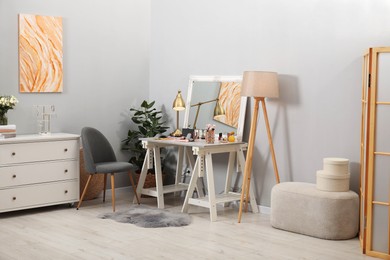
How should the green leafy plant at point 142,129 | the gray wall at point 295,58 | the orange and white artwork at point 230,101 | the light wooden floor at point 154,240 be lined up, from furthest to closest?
1. the green leafy plant at point 142,129
2. the orange and white artwork at point 230,101
3. the gray wall at point 295,58
4. the light wooden floor at point 154,240

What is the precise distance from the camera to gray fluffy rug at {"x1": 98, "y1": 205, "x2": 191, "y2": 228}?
5.46 m

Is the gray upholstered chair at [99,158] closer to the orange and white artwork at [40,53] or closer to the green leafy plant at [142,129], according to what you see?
the green leafy plant at [142,129]

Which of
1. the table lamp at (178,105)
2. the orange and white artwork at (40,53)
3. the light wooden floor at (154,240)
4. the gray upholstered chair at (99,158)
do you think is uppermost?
the orange and white artwork at (40,53)

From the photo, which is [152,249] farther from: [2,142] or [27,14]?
[27,14]

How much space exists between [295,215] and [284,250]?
539 mm

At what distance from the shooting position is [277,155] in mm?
5848

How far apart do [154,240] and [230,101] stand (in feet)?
5.96

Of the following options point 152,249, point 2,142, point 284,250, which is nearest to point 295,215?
point 284,250

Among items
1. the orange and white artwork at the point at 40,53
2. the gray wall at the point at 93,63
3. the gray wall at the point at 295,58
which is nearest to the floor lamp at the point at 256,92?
the gray wall at the point at 295,58

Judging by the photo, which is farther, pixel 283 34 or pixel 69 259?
pixel 283 34

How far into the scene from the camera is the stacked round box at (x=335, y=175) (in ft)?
16.4

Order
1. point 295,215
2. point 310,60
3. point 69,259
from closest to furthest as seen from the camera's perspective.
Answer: point 69,259, point 295,215, point 310,60

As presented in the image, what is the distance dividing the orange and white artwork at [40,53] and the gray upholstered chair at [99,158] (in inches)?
25.5

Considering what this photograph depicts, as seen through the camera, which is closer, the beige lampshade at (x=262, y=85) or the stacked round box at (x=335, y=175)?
the stacked round box at (x=335, y=175)
